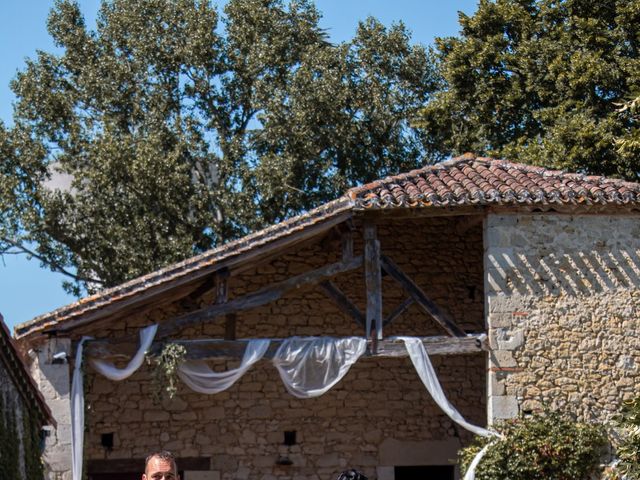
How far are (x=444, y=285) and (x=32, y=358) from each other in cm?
489

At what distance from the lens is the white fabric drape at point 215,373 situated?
12711mm

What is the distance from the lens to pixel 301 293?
14.7 m

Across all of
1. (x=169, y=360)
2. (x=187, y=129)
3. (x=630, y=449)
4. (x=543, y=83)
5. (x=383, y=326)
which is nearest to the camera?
(x=630, y=449)

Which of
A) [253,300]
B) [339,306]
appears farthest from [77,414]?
[339,306]

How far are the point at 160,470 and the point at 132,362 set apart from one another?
23.3 feet

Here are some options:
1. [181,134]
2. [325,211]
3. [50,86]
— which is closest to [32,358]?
[325,211]

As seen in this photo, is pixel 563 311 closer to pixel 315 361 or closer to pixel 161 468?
pixel 315 361

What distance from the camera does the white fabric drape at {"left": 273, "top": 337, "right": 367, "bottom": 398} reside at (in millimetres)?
12844

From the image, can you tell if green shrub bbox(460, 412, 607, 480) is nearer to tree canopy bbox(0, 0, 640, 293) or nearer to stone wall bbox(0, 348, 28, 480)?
stone wall bbox(0, 348, 28, 480)

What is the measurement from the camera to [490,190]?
506 inches

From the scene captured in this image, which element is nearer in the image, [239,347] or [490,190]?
[239,347]

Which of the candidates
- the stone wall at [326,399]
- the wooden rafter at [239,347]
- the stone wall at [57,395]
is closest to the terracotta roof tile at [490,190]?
the stone wall at [326,399]

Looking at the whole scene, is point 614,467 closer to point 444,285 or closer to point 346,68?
point 444,285

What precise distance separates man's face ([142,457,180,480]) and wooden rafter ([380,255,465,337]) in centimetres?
752
